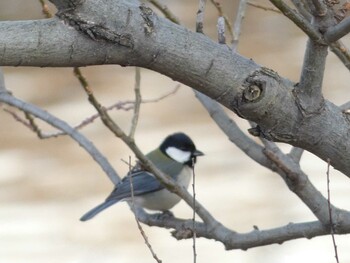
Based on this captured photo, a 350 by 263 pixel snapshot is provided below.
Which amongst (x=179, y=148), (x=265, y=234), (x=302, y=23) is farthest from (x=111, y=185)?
(x=302, y=23)

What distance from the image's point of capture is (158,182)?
569 centimetres

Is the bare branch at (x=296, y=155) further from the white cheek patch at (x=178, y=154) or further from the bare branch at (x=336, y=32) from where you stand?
the white cheek patch at (x=178, y=154)

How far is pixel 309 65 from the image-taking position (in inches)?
80.8

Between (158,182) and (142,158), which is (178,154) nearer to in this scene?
(158,182)

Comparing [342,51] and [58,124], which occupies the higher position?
[58,124]

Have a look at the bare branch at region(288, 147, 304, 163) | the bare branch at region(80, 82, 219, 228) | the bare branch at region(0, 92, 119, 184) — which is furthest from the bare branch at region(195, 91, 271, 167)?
the bare branch at region(0, 92, 119, 184)

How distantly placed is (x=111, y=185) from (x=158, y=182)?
1.77 meters

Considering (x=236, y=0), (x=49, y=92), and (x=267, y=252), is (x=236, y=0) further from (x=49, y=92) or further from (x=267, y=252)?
(x=267, y=252)

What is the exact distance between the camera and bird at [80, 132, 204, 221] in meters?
5.56

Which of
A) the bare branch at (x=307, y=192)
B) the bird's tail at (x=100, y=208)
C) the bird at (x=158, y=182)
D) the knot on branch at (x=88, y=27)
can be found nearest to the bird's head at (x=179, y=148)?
the bird at (x=158, y=182)

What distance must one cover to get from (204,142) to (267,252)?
1.85 m

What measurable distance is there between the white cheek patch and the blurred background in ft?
2.31

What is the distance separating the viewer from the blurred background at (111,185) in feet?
21.6

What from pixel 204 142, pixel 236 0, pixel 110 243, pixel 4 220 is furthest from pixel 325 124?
pixel 236 0
